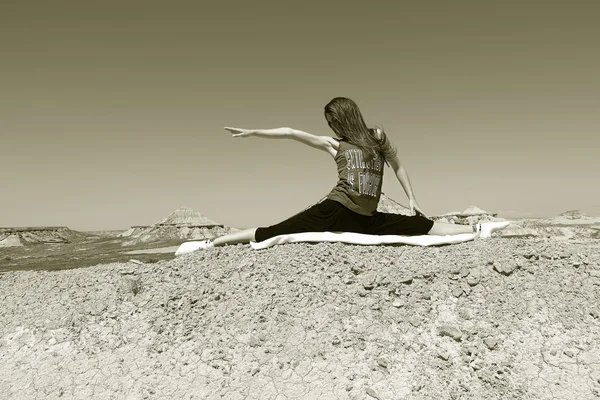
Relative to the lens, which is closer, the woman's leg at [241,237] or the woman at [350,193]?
the woman at [350,193]

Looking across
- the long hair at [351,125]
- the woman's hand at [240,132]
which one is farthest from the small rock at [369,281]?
the woman's hand at [240,132]

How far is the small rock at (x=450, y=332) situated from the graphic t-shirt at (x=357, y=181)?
1572 millimetres

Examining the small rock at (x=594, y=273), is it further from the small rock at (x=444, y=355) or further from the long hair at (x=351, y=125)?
the long hair at (x=351, y=125)

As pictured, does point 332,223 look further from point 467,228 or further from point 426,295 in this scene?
point 467,228

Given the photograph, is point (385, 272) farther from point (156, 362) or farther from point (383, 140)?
point (156, 362)

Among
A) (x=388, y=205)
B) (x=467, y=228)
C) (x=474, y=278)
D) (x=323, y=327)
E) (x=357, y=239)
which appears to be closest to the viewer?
(x=323, y=327)

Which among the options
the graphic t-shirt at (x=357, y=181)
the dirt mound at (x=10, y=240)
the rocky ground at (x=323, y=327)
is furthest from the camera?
the dirt mound at (x=10, y=240)

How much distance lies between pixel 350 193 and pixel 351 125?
0.80m

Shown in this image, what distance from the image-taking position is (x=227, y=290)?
3.48 meters

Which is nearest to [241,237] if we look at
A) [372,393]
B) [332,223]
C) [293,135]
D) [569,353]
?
[332,223]

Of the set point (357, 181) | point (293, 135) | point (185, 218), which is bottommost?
point (357, 181)

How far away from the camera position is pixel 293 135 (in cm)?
436

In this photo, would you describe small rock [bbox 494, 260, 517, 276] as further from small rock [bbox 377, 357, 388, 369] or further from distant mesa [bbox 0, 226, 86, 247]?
distant mesa [bbox 0, 226, 86, 247]

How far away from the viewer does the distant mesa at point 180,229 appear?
58.9m
